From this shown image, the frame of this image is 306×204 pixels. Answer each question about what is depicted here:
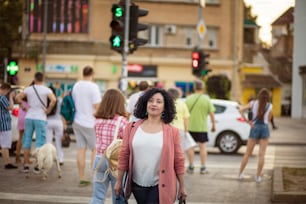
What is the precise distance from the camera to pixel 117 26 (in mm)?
15539

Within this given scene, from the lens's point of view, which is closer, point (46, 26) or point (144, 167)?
point (144, 167)

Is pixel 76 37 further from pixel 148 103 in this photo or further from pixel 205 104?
pixel 148 103

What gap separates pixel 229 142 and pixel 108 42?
2313 centimetres

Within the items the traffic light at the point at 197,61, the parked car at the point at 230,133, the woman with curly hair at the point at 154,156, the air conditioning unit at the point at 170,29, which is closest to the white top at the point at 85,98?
the woman with curly hair at the point at 154,156

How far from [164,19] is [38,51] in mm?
7803

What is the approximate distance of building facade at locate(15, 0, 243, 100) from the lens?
137 ft

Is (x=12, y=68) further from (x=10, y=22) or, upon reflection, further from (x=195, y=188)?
(x=10, y=22)

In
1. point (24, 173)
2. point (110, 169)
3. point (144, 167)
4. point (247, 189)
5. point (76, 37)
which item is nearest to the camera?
point (144, 167)

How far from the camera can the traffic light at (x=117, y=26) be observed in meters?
15.4

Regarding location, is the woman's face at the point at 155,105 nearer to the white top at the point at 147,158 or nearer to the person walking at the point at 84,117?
the white top at the point at 147,158

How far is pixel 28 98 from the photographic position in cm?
1301

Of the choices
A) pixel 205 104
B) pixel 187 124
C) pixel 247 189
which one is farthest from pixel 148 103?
pixel 205 104

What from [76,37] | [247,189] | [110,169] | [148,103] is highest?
[76,37]

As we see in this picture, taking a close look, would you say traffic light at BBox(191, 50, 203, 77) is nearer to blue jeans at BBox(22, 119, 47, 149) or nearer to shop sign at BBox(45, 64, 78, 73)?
blue jeans at BBox(22, 119, 47, 149)
